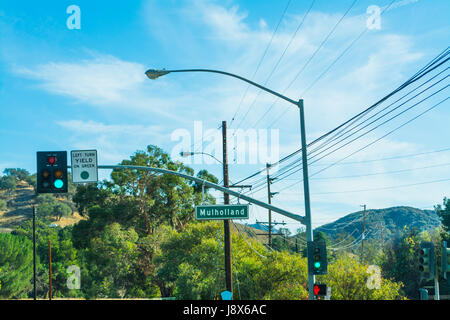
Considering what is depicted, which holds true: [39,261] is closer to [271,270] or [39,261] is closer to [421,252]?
[271,270]

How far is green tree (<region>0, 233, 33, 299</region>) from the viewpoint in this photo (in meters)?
75.0

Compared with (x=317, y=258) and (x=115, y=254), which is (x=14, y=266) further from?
(x=317, y=258)

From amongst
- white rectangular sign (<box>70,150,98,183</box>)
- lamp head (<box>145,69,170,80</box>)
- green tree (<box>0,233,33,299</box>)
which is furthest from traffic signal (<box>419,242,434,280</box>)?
green tree (<box>0,233,33,299</box>)

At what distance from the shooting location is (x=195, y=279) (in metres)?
42.5

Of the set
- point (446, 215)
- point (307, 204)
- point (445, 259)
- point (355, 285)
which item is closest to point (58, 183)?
point (307, 204)

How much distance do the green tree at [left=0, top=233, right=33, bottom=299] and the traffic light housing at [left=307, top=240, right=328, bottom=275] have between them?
71059mm

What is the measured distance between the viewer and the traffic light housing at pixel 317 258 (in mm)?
16109

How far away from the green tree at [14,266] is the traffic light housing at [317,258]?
71.1 m

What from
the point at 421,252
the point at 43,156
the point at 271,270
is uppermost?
the point at 43,156

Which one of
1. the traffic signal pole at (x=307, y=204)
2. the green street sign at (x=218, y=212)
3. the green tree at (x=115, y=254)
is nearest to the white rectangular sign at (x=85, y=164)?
the green street sign at (x=218, y=212)

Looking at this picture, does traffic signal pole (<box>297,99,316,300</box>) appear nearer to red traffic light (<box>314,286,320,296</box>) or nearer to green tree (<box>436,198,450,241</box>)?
red traffic light (<box>314,286,320,296</box>)

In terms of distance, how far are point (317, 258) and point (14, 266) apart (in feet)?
250
